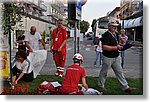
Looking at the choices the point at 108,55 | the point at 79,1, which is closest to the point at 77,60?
the point at 108,55

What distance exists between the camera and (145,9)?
4855 mm

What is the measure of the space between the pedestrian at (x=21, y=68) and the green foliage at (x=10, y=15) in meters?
0.41

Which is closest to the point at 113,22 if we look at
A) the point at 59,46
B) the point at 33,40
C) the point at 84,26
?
the point at 84,26

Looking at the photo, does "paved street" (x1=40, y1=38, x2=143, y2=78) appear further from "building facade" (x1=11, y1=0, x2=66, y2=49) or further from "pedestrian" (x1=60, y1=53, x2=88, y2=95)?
"building facade" (x1=11, y1=0, x2=66, y2=49)

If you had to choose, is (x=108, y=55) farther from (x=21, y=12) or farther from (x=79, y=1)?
(x=21, y=12)

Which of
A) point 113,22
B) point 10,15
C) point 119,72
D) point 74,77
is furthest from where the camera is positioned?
point 10,15

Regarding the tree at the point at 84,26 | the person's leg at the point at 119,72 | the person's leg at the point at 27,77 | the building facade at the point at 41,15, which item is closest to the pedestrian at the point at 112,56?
the person's leg at the point at 119,72

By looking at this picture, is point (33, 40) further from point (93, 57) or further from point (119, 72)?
point (119, 72)

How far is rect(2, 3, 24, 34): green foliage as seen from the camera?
514 cm

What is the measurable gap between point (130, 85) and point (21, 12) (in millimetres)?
1936

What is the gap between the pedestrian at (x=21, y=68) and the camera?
5.26 metres

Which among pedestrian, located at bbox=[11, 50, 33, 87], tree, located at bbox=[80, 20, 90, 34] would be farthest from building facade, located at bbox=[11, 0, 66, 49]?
tree, located at bbox=[80, 20, 90, 34]

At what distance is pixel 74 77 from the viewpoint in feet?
15.8

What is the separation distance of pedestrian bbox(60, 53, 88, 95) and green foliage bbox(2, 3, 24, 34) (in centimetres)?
108
